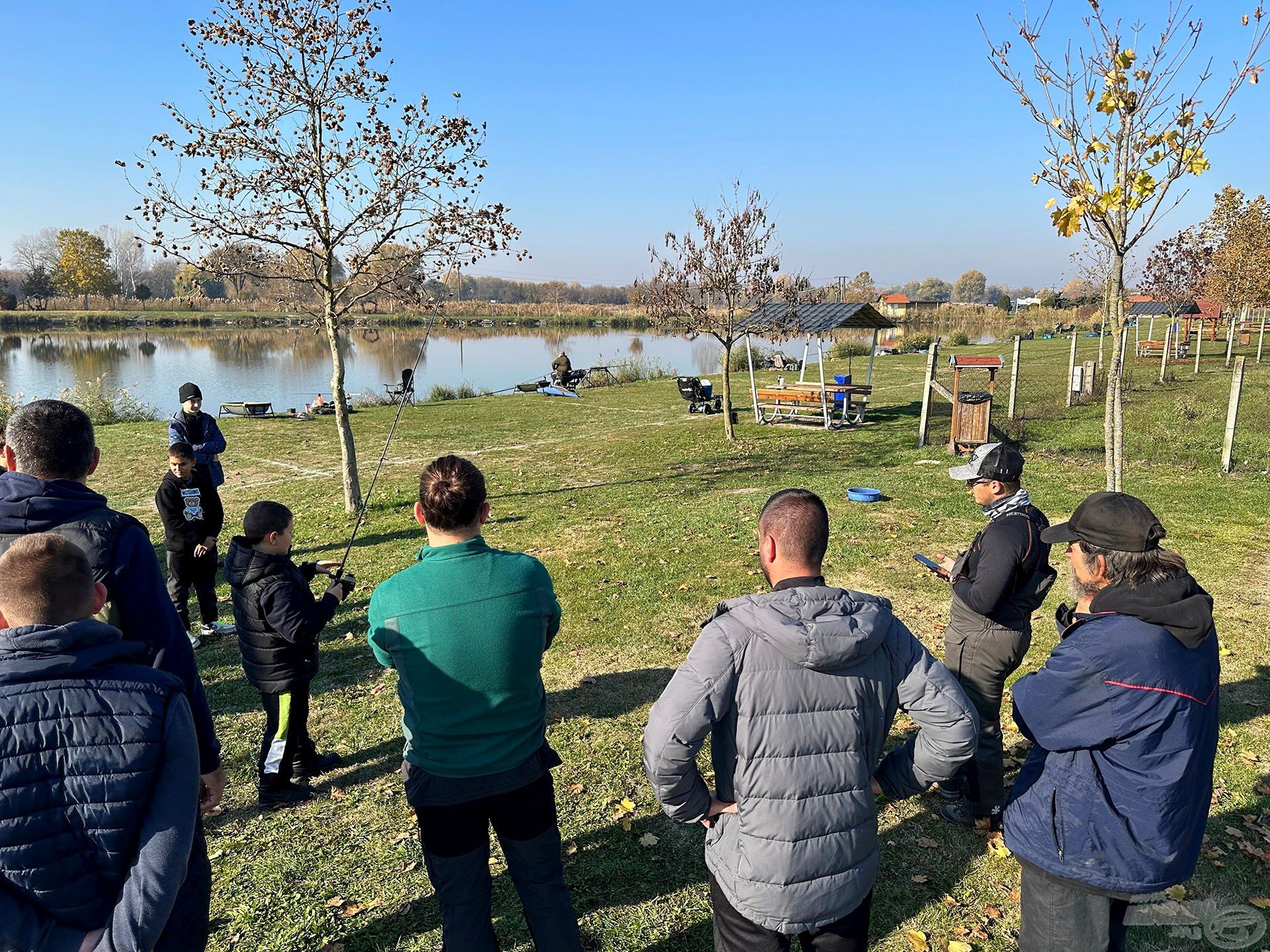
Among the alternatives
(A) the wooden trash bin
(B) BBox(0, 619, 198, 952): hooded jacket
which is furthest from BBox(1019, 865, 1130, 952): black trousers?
(A) the wooden trash bin

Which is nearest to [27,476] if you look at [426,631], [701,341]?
[426,631]

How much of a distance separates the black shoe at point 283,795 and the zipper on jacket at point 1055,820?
13.0ft

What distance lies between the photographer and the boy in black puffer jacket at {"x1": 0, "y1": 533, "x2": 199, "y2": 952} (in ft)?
6.13

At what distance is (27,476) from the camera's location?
2.98 m

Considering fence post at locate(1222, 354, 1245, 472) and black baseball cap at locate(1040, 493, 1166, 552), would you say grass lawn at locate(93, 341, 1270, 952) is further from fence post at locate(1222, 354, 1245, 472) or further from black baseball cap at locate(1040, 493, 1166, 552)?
black baseball cap at locate(1040, 493, 1166, 552)

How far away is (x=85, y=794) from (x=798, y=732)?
1.86 metres

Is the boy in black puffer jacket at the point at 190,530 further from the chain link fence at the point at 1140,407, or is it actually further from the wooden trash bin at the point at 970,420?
the wooden trash bin at the point at 970,420

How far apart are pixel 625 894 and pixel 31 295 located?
100m

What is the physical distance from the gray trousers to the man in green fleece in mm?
2354

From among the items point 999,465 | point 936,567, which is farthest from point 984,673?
point 999,465

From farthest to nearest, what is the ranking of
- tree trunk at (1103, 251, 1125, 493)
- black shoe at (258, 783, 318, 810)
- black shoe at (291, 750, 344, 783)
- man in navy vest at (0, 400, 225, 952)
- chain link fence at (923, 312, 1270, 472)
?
1. chain link fence at (923, 312, 1270, 472)
2. tree trunk at (1103, 251, 1125, 493)
3. black shoe at (291, 750, 344, 783)
4. black shoe at (258, 783, 318, 810)
5. man in navy vest at (0, 400, 225, 952)

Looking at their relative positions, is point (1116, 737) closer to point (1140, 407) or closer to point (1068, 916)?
point (1068, 916)

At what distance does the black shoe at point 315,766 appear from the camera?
15.2ft

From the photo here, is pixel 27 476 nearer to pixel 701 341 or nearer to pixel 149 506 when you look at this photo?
pixel 149 506
